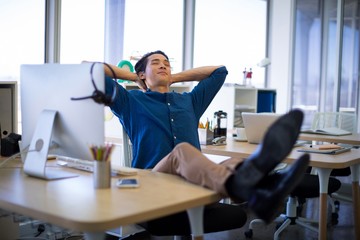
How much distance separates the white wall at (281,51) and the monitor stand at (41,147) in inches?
185

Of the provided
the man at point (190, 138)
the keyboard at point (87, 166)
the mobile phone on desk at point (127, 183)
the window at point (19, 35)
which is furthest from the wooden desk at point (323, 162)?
the window at point (19, 35)

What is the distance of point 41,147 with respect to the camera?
1699 mm

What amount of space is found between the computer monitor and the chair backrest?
128 inches

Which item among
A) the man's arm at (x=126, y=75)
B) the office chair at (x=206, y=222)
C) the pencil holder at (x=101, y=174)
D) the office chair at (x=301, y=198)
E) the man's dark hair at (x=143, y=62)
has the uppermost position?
the man's dark hair at (x=143, y=62)

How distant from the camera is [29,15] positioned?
344cm

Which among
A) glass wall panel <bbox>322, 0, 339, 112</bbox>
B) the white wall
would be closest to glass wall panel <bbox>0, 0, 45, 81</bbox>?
the white wall

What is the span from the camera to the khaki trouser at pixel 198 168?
1.48 metres

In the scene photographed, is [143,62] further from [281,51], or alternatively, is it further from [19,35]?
[281,51]

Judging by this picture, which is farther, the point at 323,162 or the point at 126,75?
the point at 126,75

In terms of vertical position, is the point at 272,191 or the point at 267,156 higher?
the point at 267,156

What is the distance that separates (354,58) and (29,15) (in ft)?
14.9

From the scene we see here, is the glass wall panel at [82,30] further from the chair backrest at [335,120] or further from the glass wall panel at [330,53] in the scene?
the glass wall panel at [330,53]

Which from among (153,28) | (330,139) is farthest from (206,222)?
(153,28)

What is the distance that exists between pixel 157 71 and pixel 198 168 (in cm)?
106
